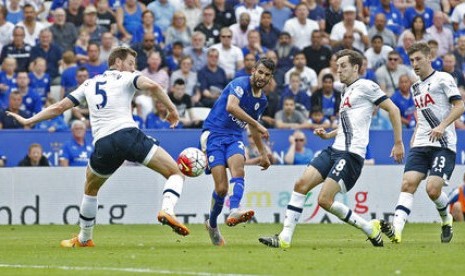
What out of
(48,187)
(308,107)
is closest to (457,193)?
(308,107)

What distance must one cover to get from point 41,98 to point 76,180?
2634 millimetres

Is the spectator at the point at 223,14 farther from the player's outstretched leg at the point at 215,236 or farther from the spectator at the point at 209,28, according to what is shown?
the player's outstretched leg at the point at 215,236

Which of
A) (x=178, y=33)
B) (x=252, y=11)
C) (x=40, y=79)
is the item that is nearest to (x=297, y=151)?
(x=178, y=33)

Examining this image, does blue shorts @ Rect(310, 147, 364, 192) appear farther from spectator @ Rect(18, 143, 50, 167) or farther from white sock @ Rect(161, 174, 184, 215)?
spectator @ Rect(18, 143, 50, 167)

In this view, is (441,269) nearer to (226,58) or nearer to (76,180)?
(76,180)

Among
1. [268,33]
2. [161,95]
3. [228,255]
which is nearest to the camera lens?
[228,255]

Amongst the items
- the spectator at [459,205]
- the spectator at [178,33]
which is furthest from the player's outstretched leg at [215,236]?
the spectator at [178,33]

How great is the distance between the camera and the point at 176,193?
14.0 metres

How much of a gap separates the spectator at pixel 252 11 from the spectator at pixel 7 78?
18.1ft

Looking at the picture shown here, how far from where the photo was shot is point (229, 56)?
25984 mm

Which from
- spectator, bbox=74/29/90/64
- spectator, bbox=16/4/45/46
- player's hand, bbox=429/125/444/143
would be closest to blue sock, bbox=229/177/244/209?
player's hand, bbox=429/125/444/143

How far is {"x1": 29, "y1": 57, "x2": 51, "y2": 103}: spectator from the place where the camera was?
24.3m

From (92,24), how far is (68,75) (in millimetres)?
1831

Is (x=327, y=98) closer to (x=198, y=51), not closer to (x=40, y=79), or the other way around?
(x=198, y=51)
